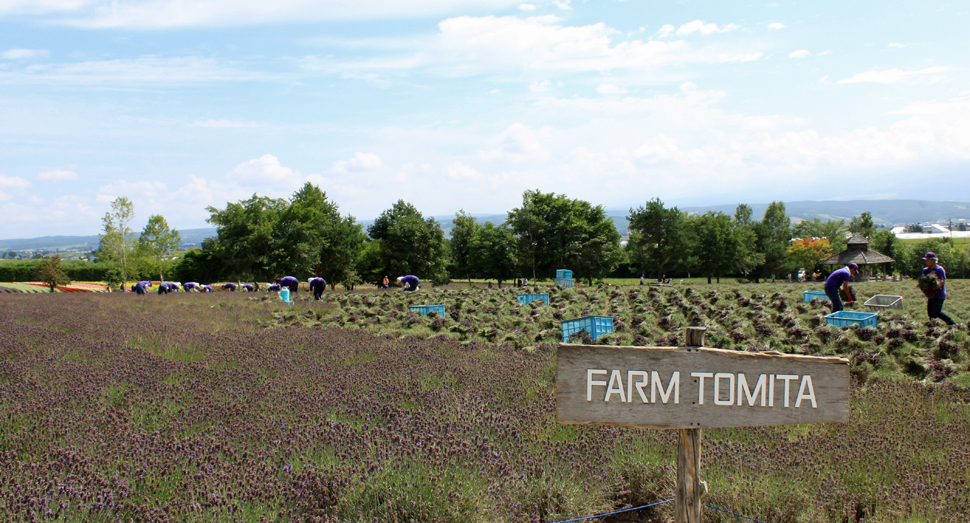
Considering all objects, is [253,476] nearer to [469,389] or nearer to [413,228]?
[469,389]

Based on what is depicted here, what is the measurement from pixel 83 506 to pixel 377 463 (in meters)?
1.45

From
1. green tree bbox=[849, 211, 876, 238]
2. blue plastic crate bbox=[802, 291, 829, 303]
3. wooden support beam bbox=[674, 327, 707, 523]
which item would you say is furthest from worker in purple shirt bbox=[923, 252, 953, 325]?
green tree bbox=[849, 211, 876, 238]

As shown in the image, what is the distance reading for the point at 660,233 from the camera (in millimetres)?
47625

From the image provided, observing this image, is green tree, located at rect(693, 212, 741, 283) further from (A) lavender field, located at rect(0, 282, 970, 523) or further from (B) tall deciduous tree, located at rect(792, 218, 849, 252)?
(A) lavender field, located at rect(0, 282, 970, 523)

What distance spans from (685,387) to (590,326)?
24.7 ft

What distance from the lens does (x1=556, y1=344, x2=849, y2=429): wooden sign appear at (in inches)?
96.0

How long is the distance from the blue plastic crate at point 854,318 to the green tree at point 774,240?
57.1m

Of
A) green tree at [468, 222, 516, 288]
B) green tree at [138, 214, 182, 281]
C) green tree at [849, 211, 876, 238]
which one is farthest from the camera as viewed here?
green tree at [849, 211, 876, 238]

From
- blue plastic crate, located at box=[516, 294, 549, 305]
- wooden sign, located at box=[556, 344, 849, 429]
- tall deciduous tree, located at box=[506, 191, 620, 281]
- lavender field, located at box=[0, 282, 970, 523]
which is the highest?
tall deciduous tree, located at box=[506, 191, 620, 281]

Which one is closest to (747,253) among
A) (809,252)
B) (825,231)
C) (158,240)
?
(809,252)

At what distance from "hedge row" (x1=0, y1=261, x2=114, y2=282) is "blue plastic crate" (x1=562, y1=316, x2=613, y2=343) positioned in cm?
5879

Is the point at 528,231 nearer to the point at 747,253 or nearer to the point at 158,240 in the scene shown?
the point at 747,253

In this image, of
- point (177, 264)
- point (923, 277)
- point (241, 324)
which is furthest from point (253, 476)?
point (177, 264)

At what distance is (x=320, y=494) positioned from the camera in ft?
10.2
